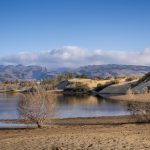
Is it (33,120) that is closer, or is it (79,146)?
(79,146)

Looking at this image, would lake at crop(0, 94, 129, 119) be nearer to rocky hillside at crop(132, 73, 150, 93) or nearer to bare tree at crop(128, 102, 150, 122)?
bare tree at crop(128, 102, 150, 122)

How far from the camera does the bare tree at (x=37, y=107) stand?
1412 inches

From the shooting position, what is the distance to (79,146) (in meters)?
21.6

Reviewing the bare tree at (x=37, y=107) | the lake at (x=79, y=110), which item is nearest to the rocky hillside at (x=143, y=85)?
the lake at (x=79, y=110)

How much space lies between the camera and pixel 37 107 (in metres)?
35.8

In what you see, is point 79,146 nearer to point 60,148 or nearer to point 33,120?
point 60,148

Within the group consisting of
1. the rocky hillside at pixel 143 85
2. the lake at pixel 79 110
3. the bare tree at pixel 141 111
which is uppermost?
the bare tree at pixel 141 111

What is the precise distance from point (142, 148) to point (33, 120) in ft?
57.7

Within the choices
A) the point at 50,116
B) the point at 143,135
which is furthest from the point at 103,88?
the point at 143,135

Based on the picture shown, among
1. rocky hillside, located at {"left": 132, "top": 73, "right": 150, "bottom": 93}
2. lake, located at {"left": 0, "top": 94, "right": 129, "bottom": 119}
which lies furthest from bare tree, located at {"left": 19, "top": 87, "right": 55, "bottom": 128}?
rocky hillside, located at {"left": 132, "top": 73, "right": 150, "bottom": 93}

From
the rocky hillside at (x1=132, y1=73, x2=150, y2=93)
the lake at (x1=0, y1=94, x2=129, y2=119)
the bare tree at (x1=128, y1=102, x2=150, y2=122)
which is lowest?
the lake at (x1=0, y1=94, x2=129, y2=119)

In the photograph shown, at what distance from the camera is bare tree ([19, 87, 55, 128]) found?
35.9 metres

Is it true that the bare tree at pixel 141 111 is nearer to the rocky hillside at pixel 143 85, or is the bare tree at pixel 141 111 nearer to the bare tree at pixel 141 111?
the bare tree at pixel 141 111

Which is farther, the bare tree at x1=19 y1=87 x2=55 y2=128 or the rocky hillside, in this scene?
the rocky hillside
